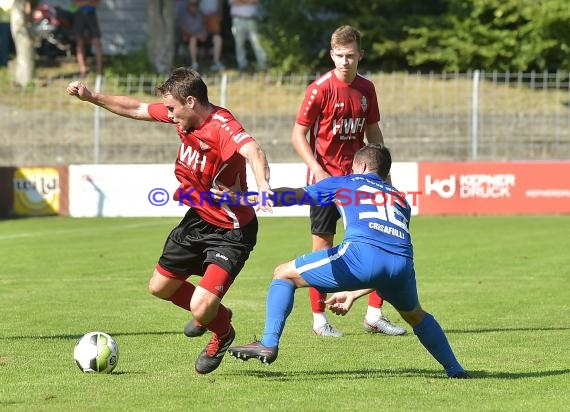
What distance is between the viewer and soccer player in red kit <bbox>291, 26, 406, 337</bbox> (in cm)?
943

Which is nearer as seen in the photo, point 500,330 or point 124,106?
point 124,106

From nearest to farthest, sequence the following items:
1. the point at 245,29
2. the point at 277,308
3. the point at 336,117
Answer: the point at 277,308 < the point at 336,117 < the point at 245,29

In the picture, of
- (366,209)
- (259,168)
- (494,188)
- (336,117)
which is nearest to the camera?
(259,168)

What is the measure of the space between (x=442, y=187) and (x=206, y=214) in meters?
15.3

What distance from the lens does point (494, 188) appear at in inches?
882

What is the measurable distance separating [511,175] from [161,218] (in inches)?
269

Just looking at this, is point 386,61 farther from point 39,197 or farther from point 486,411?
point 486,411

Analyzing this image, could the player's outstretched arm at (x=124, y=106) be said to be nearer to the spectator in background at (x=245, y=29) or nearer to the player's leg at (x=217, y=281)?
the player's leg at (x=217, y=281)

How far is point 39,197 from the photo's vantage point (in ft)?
76.2

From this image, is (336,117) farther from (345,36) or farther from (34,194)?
(34,194)

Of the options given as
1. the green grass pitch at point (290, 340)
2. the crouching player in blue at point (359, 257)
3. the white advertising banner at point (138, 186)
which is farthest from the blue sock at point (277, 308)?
the white advertising banner at point (138, 186)

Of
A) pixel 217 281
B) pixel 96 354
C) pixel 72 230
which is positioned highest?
pixel 217 281

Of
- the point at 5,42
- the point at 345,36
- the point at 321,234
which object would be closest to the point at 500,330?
the point at 321,234

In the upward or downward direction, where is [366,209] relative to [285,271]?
upward
